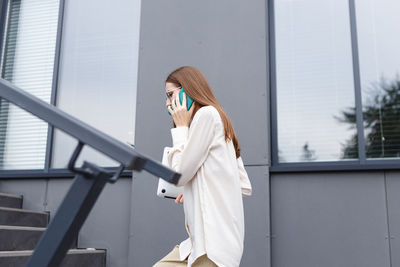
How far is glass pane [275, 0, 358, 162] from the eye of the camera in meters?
4.14

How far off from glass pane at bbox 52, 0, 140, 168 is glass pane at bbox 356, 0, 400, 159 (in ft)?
7.61

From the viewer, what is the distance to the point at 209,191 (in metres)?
1.99

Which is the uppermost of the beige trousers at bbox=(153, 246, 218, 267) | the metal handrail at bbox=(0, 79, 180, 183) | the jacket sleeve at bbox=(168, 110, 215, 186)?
the jacket sleeve at bbox=(168, 110, 215, 186)

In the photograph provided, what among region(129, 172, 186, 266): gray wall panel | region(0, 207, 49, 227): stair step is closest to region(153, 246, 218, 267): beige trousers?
region(129, 172, 186, 266): gray wall panel

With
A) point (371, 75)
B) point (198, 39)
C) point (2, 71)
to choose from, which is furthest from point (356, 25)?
point (2, 71)

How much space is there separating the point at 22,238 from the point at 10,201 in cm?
97

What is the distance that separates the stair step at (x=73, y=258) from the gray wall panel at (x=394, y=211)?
2550 millimetres

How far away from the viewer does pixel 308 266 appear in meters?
3.82

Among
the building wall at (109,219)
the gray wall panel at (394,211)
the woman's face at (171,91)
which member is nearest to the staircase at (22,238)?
the building wall at (109,219)

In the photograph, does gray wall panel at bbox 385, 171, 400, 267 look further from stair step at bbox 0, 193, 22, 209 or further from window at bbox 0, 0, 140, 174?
stair step at bbox 0, 193, 22, 209

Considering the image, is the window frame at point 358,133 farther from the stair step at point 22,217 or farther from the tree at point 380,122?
the stair step at point 22,217

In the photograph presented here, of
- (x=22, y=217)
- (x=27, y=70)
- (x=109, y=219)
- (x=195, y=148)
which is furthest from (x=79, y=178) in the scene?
(x=27, y=70)

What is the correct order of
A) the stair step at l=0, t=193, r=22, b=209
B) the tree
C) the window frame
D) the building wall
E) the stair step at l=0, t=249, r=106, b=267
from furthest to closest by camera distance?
the stair step at l=0, t=193, r=22, b=209
the building wall
the tree
the window frame
the stair step at l=0, t=249, r=106, b=267

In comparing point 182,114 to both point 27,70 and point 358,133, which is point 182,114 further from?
point 27,70
